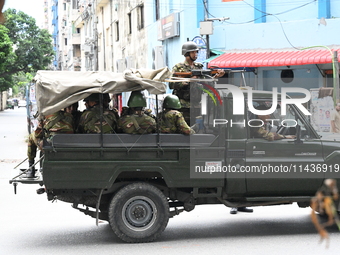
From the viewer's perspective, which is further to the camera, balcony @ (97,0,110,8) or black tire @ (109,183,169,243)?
balcony @ (97,0,110,8)

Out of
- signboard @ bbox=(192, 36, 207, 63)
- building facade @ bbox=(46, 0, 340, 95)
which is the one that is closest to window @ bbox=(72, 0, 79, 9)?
building facade @ bbox=(46, 0, 340, 95)

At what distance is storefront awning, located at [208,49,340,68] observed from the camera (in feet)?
54.9

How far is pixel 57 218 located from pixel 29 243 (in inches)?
66.1

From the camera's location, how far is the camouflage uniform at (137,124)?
6.85m

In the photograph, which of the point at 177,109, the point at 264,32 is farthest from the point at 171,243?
the point at 264,32

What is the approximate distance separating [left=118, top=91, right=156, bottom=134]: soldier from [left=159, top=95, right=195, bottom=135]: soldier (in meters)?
0.18

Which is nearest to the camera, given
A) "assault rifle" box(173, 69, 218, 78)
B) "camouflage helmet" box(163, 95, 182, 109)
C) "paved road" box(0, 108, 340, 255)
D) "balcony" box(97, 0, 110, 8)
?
"paved road" box(0, 108, 340, 255)

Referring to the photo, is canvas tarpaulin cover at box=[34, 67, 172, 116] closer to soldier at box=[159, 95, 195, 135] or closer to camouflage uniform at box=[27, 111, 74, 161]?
camouflage uniform at box=[27, 111, 74, 161]

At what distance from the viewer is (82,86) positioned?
6.80m

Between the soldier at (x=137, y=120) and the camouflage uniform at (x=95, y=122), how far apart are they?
0.40ft

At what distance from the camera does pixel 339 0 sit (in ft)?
59.0

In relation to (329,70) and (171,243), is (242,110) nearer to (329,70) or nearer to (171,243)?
(171,243)

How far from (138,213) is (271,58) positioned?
1189 cm

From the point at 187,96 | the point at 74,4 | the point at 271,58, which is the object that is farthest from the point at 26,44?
the point at 187,96
